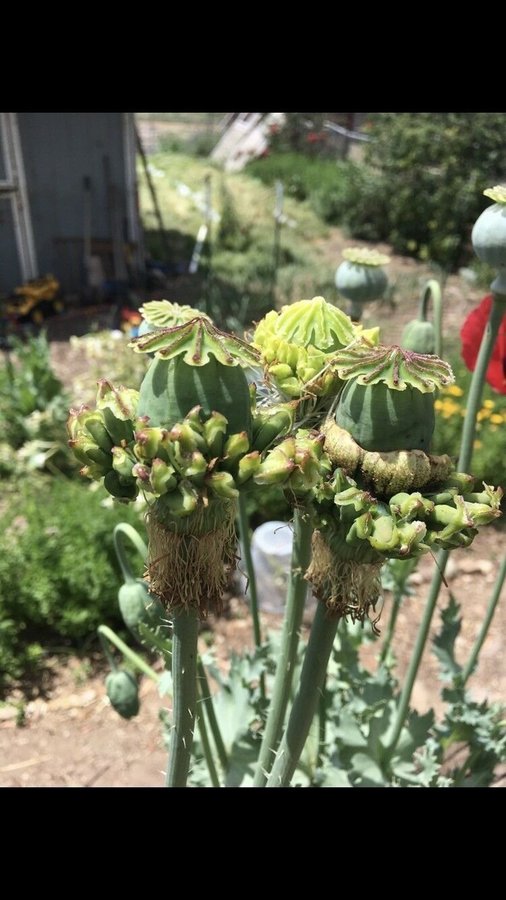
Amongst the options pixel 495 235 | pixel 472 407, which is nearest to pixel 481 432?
pixel 472 407

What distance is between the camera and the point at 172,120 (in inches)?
877

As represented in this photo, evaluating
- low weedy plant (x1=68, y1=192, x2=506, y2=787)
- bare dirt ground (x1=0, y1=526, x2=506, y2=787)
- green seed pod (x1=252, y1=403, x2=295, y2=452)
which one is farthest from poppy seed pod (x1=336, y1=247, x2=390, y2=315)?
bare dirt ground (x1=0, y1=526, x2=506, y2=787)

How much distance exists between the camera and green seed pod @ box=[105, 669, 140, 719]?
5.69 ft

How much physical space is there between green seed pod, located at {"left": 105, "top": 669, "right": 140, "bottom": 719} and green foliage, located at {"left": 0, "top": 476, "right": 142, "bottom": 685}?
5.08 ft

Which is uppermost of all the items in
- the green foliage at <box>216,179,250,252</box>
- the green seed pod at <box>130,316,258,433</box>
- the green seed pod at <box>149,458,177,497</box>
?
the green seed pod at <box>130,316,258,433</box>

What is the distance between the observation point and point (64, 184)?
8.04m

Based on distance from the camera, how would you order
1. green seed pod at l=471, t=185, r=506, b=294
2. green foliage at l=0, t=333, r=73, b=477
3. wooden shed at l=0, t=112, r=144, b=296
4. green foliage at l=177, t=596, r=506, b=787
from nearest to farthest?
green seed pod at l=471, t=185, r=506, b=294 < green foliage at l=177, t=596, r=506, b=787 < green foliage at l=0, t=333, r=73, b=477 < wooden shed at l=0, t=112, r=144, b=296

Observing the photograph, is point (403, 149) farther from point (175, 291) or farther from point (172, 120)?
point (172, 120)

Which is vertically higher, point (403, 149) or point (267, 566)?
point (403, 149)

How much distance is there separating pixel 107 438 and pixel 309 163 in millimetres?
14307

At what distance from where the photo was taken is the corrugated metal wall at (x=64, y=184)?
771cm

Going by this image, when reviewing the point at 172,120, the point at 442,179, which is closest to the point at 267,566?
the point at 442,179

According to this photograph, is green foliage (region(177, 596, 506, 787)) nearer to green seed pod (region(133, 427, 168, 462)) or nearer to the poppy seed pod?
the poppy seed pod

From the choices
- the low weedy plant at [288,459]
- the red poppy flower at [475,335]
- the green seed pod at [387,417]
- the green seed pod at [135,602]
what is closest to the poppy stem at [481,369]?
the red poppy flower at [475,335]
